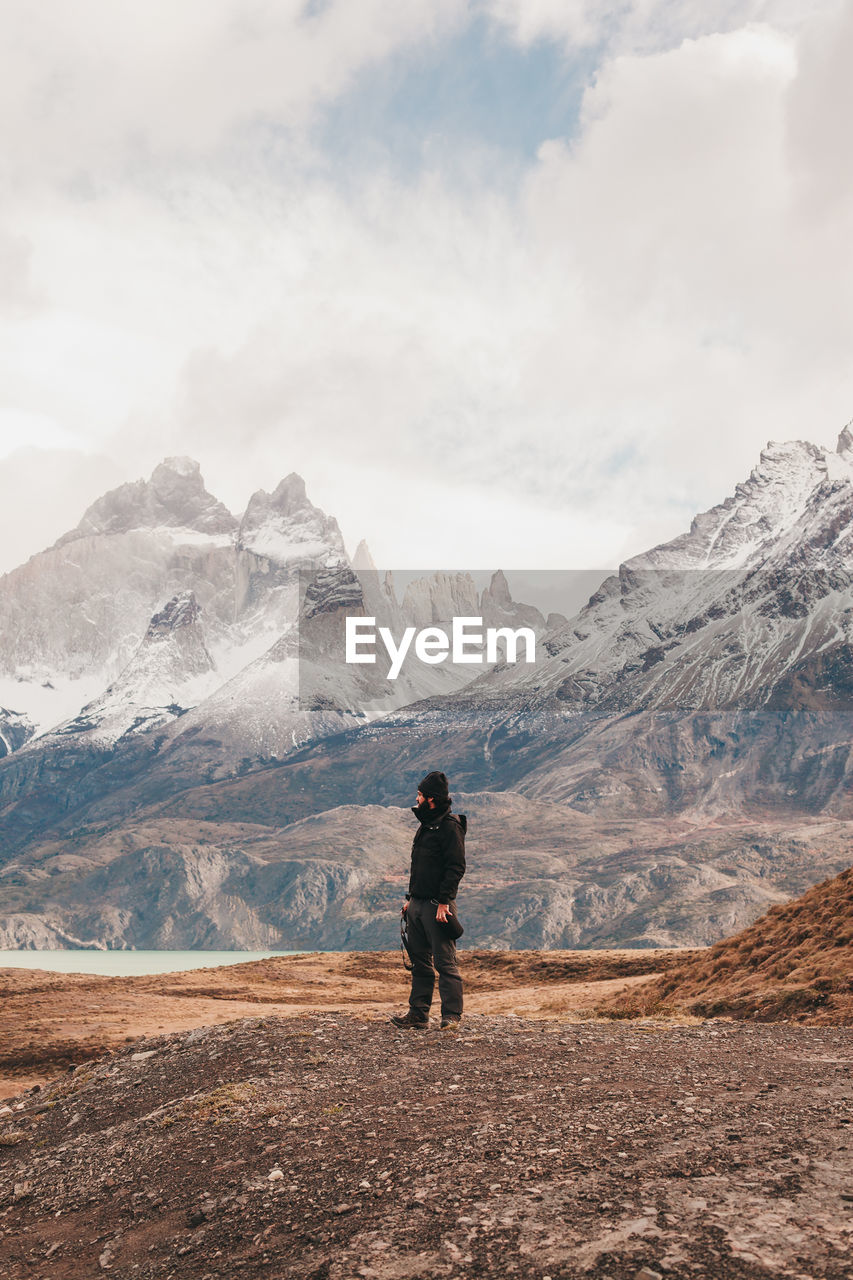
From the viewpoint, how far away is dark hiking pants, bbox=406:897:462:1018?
56.3 ft

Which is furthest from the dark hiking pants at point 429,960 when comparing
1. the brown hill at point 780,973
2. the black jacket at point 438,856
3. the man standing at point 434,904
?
the brown hill at point 780,973

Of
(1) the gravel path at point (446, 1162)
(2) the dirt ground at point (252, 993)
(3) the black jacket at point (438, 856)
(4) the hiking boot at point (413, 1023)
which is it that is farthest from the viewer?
(2) the dirt ground at point (252, 993)

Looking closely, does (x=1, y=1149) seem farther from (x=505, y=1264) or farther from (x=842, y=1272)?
(x=842, y=1272)

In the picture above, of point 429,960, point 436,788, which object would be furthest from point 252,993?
point 436,788

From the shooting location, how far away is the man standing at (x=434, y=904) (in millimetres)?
17078

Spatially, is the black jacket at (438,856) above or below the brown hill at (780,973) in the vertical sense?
above

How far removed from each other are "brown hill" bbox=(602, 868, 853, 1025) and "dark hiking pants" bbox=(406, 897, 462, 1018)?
7.86 m

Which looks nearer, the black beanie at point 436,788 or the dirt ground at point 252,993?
the black beanie at point 436,788

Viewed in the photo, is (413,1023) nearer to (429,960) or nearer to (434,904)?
(429,960)

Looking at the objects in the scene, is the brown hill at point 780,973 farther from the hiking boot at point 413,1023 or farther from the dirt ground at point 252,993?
the hiking boot at point 413,1023

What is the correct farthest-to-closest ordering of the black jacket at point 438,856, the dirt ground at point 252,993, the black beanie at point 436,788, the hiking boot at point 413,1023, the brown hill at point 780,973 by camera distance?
the dirt ground at point 252,993 → the brown hill at point 780,973 → the black beanie at point 436,788 → the hiking boot at point 413,1023 → the black jacket at point 438,856

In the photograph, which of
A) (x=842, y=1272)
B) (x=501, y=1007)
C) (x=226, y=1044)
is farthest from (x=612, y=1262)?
(x=501, y=1007)

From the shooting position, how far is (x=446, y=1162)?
9695 millimetres

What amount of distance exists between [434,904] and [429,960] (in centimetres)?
112
